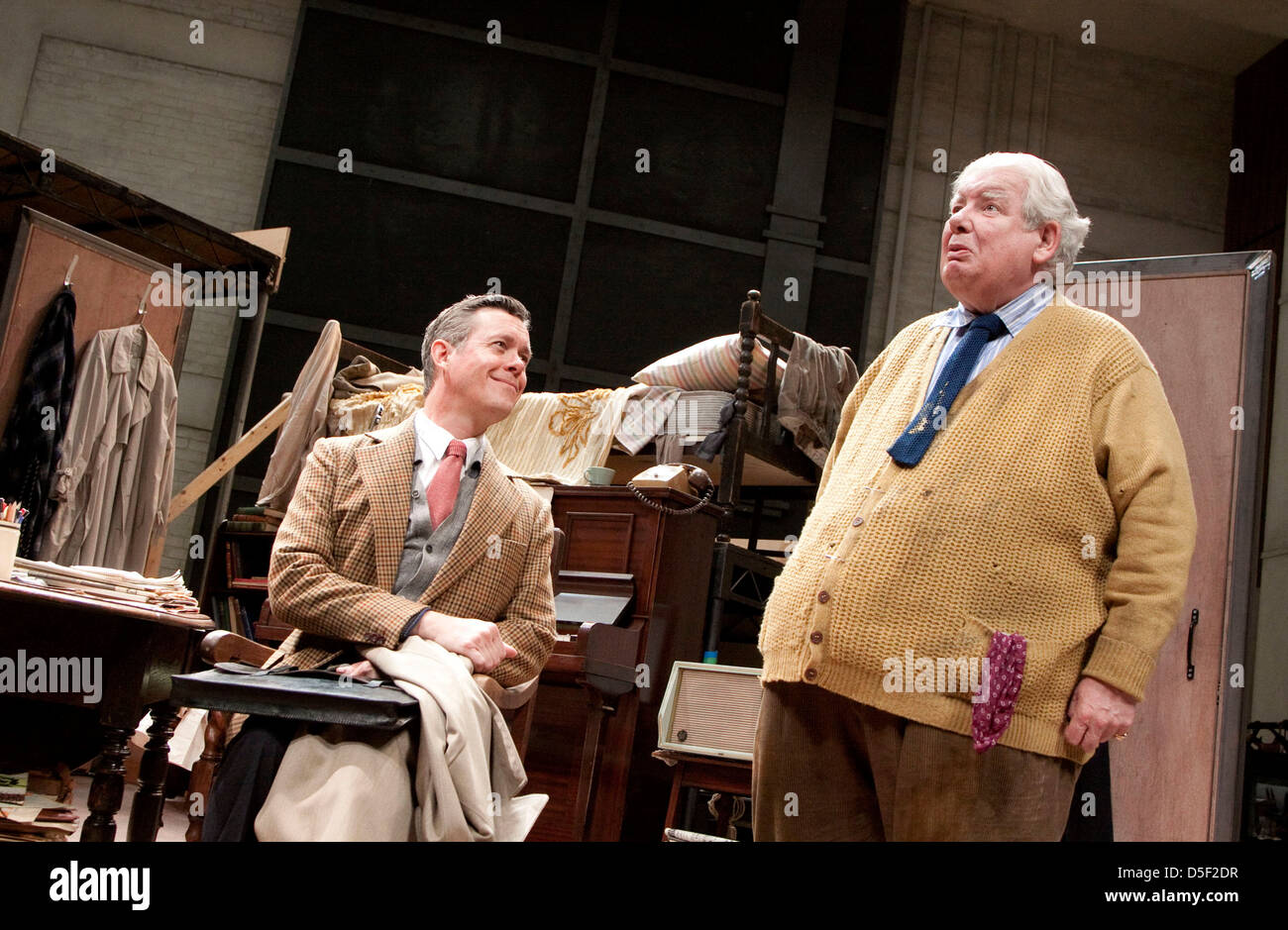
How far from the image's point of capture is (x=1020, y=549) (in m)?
2.00

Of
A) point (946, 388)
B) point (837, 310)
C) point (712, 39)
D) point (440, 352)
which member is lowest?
point (946, 388)

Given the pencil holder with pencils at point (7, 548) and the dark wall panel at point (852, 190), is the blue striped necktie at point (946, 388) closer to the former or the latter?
the pencil holder with pencils at point (7, 548)

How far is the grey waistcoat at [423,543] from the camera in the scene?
2.70m

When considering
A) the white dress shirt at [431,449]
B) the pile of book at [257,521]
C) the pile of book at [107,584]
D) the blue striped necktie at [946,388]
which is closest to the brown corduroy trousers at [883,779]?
the blue striped necktie at [946,388]

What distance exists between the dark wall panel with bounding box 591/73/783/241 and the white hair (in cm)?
896

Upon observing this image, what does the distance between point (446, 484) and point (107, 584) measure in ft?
3.40

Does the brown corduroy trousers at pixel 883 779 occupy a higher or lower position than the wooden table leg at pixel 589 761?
higher

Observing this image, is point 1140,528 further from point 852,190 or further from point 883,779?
point 852,190

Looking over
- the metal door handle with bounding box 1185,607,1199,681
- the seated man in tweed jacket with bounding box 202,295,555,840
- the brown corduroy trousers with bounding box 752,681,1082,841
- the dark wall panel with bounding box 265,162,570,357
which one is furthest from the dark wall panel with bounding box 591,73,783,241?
the brown corduroy trousers with bounding box 752,681,1082,841

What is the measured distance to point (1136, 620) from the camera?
6.37 feet

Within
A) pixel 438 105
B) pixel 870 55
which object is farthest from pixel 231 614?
pixel 870 55

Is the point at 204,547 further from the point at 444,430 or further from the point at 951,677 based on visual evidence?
the point at 951,677

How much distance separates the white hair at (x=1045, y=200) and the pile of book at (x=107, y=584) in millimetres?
2282

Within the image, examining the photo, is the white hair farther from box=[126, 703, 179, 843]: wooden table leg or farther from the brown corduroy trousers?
box=[126, 703, 179, 843]: wooden table leg
